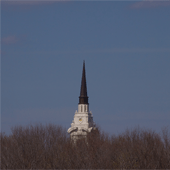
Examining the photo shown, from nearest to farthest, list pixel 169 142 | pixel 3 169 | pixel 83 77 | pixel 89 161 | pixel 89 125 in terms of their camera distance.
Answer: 1. pixel 3 169
2. pixel 89 161
3. pixel 169 142
4. pixel 89 125
5. pixel 83 77

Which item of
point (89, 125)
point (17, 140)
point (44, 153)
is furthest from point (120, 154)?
point (89, 125)

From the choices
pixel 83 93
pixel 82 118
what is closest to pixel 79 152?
pixel 82 118

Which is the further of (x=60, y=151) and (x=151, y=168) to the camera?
(x=60, y=151)

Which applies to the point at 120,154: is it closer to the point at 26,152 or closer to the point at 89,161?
the point at 89,161

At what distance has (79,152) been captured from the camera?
60594 millimetres

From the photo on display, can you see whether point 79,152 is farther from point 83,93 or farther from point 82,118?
point 83,93

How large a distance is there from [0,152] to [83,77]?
2568 inches

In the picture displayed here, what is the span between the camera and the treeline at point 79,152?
184ft

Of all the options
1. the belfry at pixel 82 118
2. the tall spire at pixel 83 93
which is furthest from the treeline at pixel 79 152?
the tall spire at pixel 83 93

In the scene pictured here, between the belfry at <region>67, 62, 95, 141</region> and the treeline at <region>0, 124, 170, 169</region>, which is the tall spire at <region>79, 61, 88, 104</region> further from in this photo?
the treeline at <region>0, 124, 170, 169</region>

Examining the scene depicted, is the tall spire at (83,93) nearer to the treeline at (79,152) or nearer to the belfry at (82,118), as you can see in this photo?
the belfry at (82,118)

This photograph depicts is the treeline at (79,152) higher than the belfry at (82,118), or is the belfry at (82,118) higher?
the belfry at (82,118)

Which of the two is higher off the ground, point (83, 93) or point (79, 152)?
point (83, 93)

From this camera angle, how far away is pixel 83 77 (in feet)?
394
